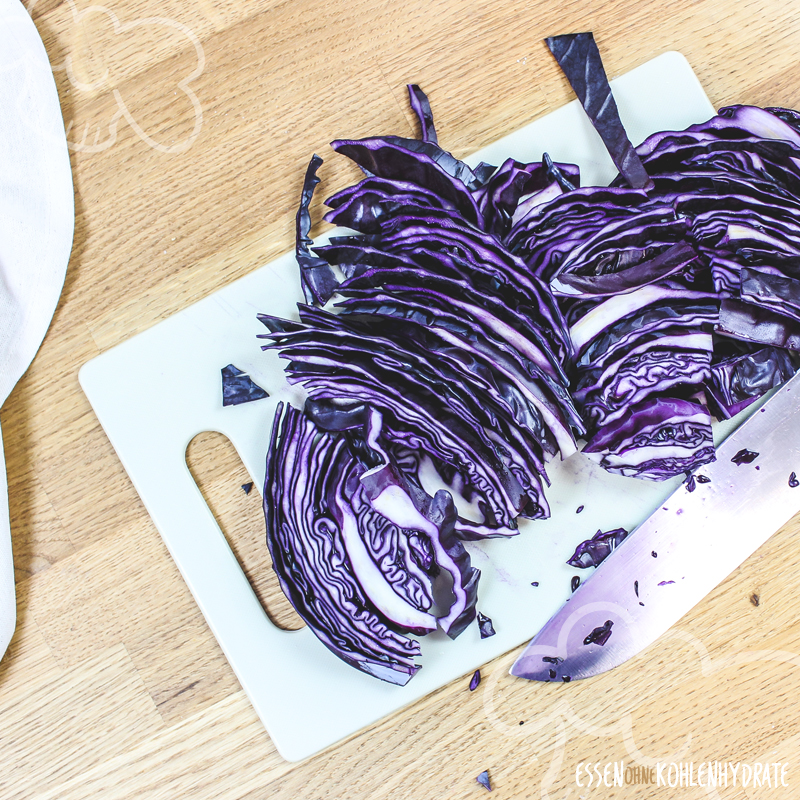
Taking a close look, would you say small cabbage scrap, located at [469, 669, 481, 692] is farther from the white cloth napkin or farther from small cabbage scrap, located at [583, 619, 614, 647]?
the white cloth napkin

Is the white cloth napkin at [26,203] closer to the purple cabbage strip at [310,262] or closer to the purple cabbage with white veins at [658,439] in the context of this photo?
the purple cabbage strip at [310,262]

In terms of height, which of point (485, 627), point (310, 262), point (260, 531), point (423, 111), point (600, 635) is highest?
point (423, 111)

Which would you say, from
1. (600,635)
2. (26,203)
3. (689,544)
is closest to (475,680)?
(600,635)

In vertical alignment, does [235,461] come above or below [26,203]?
below

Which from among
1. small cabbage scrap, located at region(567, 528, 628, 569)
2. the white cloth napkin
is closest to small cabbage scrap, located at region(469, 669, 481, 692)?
small cabbage scrap, located at region(567, 528, 628, 569)

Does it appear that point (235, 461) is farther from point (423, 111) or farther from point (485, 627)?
point (423, 111)

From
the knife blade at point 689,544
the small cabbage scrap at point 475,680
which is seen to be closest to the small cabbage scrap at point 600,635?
the knife blade at point 689,544

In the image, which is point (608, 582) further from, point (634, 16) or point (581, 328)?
point (634, 16)

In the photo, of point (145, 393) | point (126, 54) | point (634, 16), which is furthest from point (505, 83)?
point (145, 393)
